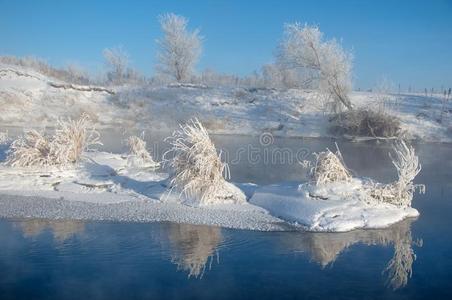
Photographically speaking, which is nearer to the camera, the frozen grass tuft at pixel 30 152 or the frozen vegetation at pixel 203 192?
the frozen vegetation at pixel 203 192

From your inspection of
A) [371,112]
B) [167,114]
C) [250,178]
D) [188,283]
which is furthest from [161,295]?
[167,114]

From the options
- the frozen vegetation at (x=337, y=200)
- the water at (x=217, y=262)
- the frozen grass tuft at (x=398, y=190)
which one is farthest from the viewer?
the frozen grass tuft at (x=398, y=190)

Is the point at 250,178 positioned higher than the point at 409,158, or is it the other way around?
the point at 409,158

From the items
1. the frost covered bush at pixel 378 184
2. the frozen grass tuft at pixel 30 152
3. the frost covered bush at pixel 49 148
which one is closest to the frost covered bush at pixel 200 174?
the frost covered bush at pixel 378 184

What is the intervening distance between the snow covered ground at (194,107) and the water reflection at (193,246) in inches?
897

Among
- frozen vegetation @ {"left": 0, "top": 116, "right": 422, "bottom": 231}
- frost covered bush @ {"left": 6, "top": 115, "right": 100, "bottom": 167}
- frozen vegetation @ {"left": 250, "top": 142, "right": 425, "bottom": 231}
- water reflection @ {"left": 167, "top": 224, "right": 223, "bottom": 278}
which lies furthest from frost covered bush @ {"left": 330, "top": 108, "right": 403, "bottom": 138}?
water reflection @ {"left": 167, "top": 224, "right": 223, "bottom": 278}

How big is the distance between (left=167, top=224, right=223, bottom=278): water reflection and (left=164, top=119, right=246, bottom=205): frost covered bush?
149cm

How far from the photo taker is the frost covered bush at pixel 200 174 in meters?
11.3

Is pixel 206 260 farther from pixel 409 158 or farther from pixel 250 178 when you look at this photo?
pixel 250 178

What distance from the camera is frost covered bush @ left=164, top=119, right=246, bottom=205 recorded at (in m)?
11.3

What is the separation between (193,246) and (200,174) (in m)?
2.81

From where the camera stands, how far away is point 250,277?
7.32 meters

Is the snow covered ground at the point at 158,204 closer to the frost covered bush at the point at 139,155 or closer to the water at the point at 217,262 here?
the water at the point at 217,262

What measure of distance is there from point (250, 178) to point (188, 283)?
26.5 feet
